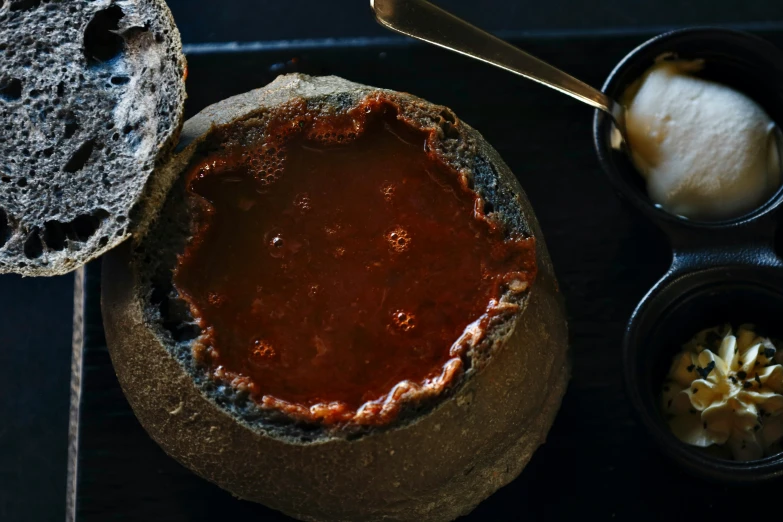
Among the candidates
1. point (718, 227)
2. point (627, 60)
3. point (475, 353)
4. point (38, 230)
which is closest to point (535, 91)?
point (627, 60)

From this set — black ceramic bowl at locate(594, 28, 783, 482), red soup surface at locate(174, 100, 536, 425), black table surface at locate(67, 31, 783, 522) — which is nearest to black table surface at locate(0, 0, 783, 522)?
black table surface at locate(67, 31, 783, 522)

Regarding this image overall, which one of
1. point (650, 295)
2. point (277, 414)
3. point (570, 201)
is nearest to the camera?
point (277, 414)

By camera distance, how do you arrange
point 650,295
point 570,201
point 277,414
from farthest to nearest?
1. point 570,201
2. point 650,295
3. point 277,414

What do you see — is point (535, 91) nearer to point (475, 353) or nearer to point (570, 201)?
point (570, 201)

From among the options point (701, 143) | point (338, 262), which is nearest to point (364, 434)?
point (338, 262)

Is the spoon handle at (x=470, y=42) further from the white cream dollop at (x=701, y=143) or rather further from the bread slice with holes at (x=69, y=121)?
the bread slice with holes at (x=69, y=121)

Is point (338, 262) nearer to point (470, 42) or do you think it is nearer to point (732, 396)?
point (470, 42)

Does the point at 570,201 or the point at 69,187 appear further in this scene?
the point at 570,201

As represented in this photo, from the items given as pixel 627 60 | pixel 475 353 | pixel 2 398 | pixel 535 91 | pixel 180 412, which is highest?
pixel 627 60
